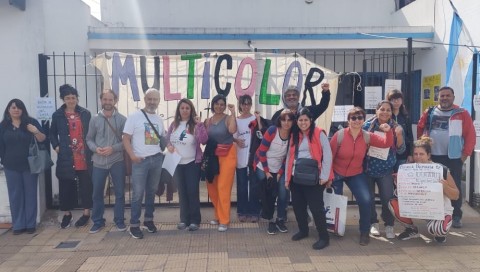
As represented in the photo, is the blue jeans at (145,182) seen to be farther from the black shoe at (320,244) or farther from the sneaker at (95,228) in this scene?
the black shoe at (320,244)

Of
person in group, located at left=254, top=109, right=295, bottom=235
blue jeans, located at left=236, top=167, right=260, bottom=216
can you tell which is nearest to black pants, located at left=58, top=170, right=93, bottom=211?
blue jeans, located at left=236, top=167, right=260, bottom=216

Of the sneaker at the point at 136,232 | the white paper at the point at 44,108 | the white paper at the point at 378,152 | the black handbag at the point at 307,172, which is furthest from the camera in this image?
the white paper at the point at 44,108

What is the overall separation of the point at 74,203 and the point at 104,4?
7341 millimetres

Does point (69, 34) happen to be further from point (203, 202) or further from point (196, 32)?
point (203, 202)

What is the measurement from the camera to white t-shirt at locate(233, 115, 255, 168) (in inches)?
227

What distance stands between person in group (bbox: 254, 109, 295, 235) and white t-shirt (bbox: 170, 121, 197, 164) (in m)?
0.81

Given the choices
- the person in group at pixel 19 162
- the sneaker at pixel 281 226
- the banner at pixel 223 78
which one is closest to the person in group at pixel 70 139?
the person in group at pixel 19 162

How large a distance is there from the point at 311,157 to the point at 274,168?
1.82 feet

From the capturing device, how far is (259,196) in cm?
591

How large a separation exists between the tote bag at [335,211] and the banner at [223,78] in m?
1.58

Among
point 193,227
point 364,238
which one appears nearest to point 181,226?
point 193,227

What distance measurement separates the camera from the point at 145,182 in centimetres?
559

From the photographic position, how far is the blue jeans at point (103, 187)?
5594 millimetres

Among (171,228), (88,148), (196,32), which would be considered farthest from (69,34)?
(171,228)
